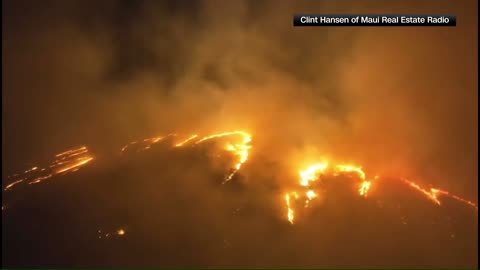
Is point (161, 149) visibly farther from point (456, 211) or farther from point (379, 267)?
point (456, 211)

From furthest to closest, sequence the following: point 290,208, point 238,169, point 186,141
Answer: point 186,141
point 238,169
point 290,208

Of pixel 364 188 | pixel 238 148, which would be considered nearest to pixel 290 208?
pixel 364 188

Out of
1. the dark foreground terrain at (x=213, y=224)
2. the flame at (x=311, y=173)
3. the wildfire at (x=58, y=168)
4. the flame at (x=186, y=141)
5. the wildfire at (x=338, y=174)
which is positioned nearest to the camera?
the dark foreground terrain at (x=213, y=224)

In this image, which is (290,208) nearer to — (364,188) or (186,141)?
(364,188)

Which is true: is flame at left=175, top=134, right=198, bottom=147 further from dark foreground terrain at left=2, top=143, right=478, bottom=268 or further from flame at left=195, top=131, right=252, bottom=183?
dark foreground terrain at left=2, top=143, right=478, bottom=268

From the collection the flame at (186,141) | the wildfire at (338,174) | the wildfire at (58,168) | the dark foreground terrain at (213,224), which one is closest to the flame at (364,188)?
the wildfire at (338,174)

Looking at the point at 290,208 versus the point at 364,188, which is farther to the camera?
the point at 364,188

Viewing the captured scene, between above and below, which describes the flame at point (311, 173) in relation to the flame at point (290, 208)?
above

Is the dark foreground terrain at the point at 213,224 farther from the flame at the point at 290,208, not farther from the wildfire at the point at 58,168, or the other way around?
the wildfire at the point at 58,168

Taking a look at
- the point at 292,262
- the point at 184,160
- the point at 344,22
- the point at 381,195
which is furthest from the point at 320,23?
the point at 184,160

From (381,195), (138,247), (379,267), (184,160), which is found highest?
(184,160)

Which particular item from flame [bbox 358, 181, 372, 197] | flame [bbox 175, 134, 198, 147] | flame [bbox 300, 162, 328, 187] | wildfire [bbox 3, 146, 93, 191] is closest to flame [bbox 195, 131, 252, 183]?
flame [bbox 175, 134, 198, 147]
